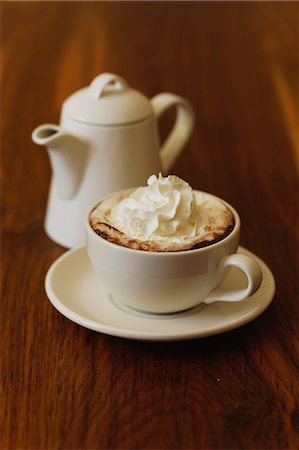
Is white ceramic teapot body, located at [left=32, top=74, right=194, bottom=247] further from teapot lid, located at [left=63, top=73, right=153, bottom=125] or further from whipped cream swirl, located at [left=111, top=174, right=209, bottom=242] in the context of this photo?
whipped cream swirl, located at [left=111, top=174, right=209, bottom=242]

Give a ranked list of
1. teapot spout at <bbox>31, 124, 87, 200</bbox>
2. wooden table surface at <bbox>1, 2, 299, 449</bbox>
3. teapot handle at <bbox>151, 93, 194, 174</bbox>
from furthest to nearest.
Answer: teapot handle at <bbox>151, 93, 194, 174</bbox>, teapot spout at <bbox>31, 124, 87, 200</bbox>, wooden table surface at <bbox>1, 2, 299, 449</bbox>

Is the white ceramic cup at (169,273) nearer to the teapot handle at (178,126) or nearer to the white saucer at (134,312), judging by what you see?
the white saucer at (134,312)

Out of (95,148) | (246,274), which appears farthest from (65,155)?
(246,274)

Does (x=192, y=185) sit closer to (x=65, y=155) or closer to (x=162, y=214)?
(x=65, y=155)

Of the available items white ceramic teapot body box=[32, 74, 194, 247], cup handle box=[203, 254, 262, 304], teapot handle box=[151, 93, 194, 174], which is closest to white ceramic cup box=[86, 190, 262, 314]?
cup handle box=[203, 254, 262, 304]

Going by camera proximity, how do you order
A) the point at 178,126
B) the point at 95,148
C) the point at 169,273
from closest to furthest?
the point at 169,273 → the point at 95,148 → the point at 178,126

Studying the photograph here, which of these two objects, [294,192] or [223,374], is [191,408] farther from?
[294,192]

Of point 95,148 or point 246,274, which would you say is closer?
point 246,274

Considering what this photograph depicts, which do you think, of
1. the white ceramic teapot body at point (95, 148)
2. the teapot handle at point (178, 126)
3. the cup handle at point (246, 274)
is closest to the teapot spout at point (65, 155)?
the white ceramic teapot body at point (95, 148)
